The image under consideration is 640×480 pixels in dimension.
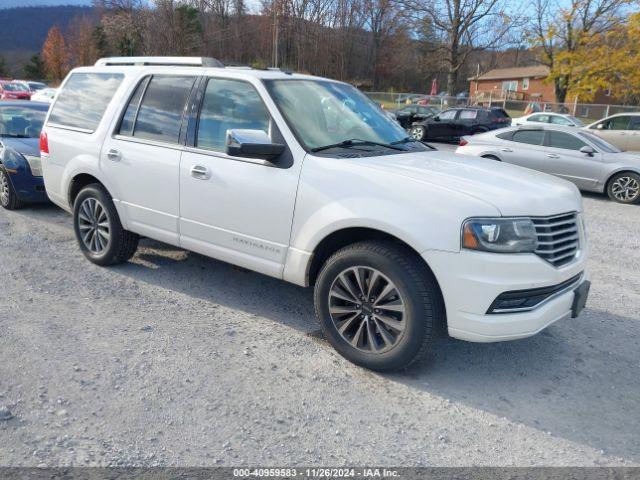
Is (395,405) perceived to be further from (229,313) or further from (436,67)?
(436,67)

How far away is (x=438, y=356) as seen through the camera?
3.88 m

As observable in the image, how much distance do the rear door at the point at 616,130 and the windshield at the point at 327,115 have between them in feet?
49.6

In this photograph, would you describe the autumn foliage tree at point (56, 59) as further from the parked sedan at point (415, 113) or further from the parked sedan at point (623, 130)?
the parked sedan at point (623, 130)

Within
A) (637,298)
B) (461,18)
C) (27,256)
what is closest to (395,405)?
(637,298)

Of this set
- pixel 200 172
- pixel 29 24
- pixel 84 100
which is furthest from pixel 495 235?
pixel 29 24

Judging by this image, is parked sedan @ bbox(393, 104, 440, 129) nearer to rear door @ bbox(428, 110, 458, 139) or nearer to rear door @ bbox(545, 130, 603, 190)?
rear door @ bbox(428, 110, 458, 139)

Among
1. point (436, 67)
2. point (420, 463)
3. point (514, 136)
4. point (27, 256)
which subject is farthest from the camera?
point (436, 67)

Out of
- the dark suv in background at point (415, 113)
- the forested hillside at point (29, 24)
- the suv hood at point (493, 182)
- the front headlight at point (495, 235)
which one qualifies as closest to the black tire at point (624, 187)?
the suv hood at point (493, 182)

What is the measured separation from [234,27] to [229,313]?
200 ft

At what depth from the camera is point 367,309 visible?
11.5 ft

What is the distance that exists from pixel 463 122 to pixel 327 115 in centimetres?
1886

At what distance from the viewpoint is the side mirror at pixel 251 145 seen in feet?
11.8

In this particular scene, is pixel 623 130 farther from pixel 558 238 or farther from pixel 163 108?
pixel 163 108

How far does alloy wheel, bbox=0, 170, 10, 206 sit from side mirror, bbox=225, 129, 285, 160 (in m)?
5.27
